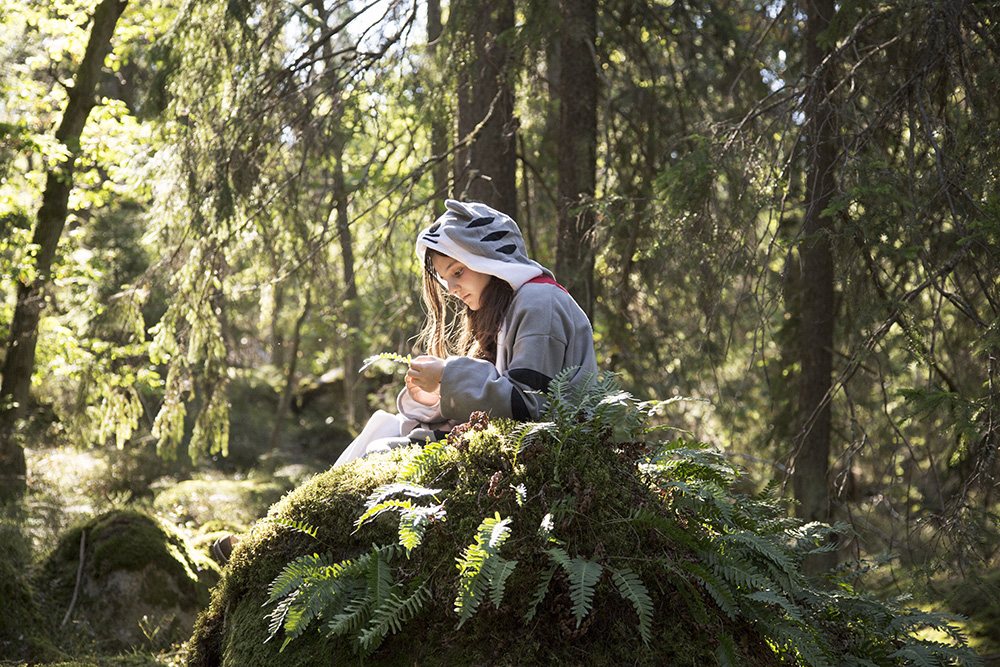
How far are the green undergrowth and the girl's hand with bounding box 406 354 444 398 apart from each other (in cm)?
40

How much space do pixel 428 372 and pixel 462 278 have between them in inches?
28.6

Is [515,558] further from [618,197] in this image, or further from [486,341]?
[618,197]

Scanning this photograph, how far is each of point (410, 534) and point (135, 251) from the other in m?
11.6

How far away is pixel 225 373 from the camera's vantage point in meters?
6.58

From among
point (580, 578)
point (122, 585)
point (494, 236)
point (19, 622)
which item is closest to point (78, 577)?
point (122, 585)

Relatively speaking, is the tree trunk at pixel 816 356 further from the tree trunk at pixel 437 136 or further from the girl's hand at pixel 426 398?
the girl's hand at pixel 426 398

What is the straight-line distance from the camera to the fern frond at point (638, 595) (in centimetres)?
212

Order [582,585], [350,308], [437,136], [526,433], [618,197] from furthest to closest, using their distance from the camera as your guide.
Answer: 1. [350,308]
2. [437,136]
3. [618,197]
4. [526,433]
5. [582,585]

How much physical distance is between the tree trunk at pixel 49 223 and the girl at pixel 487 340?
22.9 ft

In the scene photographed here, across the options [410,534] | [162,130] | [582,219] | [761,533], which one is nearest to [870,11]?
[582,219]

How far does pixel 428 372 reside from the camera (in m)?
3.11

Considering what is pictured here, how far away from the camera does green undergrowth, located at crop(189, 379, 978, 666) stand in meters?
2.26

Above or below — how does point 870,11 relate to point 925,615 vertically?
above

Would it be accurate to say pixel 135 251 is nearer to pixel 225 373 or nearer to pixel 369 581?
pixel 225 373
